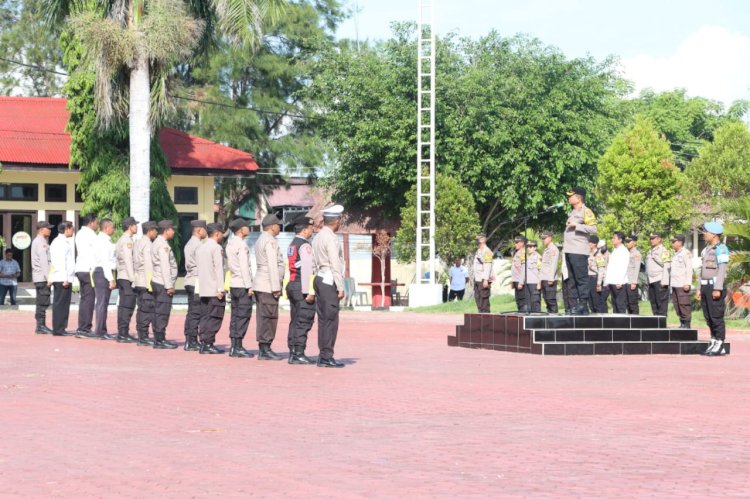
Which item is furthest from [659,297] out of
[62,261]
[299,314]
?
[62,261]

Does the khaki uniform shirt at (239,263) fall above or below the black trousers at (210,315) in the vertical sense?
above

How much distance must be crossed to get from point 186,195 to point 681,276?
25525mm

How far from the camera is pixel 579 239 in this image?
17.7 metres

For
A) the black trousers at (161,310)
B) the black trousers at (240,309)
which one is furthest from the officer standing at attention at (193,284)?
the black trousers at (240,309)

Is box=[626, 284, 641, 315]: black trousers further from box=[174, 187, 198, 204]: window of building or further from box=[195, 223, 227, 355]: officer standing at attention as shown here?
box=[174, 187, 198, 204]: window of building

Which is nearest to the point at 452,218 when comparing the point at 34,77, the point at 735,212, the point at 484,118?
the point at 484,118

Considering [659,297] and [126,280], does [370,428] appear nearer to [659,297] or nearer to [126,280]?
[126,280]

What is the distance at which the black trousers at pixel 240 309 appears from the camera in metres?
16.8

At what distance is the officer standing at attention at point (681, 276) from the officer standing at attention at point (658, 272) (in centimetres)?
158

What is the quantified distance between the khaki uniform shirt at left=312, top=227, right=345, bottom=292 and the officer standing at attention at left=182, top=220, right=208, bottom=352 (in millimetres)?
3283

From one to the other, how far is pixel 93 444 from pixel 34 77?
2003 inches

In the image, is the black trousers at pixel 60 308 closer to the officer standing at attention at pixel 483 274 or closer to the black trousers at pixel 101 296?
the black trousers at pixel 101 296

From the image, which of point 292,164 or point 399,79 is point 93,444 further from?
point 292,164

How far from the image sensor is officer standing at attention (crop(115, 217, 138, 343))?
2003cm
